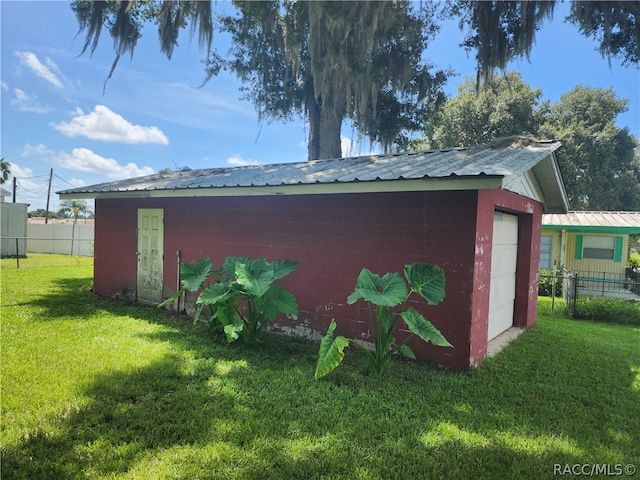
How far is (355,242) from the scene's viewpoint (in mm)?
5215

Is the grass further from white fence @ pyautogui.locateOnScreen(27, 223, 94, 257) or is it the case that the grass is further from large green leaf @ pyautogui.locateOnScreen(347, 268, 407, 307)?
white fence @ pyautogui.locateOnScreen(27, 223, 94, 257)

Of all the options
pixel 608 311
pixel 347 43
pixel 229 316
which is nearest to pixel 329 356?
pixel 229 316

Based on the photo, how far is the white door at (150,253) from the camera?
7.63m

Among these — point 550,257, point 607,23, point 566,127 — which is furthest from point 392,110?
point 566,127

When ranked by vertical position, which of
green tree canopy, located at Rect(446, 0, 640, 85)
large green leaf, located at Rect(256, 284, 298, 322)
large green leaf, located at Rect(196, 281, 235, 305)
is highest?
green tree canopy, located at Rect(446, 0, 640, 85)

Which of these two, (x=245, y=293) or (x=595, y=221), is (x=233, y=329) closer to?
(x=245, y=293)

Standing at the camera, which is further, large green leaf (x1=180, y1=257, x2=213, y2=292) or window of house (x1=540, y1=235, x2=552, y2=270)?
window of house (x1=540, y1=235, x2=552, y2=270)

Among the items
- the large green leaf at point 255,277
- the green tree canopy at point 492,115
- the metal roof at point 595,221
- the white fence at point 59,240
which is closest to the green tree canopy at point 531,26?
the metal roof at point 595,221

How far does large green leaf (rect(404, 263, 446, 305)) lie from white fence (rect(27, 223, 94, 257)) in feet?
67.9

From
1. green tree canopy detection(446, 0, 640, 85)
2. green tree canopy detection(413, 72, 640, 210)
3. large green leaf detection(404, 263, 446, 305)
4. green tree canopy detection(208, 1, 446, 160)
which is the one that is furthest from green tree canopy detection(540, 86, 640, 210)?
large green leaf detection(404, 263, 446, 305)

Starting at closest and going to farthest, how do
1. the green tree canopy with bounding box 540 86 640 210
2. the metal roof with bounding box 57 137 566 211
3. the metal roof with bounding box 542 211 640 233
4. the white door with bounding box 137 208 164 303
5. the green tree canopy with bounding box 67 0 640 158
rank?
the metal roof with bounding box 57 137 566 211, the white door with bounding box 137 208 164 303, the green tree canopy with bounding box 67 0 640 158, the metal roof with bounding box 542 211 640 233, the green tree canopy with bounding box 540 86 640 210

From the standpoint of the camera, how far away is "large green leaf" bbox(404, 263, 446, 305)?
4.05 meters

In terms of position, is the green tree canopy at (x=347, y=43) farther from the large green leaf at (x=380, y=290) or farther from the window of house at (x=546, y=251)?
the large green leaf at (x=380, y=290)

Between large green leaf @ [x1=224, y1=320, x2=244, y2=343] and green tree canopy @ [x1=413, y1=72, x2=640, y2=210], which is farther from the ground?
green tree canopy @ [x1=413, y1=72, x2=640, y2=210]
